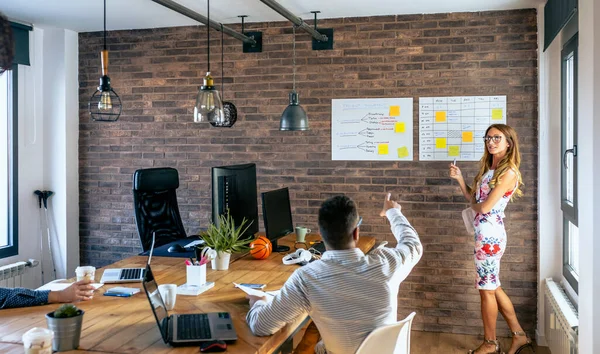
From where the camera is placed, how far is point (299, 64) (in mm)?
5355

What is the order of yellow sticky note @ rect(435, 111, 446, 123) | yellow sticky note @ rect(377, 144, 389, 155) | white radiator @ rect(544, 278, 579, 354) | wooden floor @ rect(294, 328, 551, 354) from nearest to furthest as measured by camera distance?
white radiator @ rect(544, 278, 579, 354)
wooden floor @ rect(294, 328, 551, 354)
yellow sticky note @ rect(435, 111, 446, 123)
yellow sticky note @ rect(377, 144, 389, 155)

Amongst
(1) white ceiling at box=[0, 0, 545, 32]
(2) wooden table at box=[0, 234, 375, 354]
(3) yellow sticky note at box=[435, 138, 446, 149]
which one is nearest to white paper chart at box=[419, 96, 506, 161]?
(3) yellow sticky note at box=[435, 138, 446, 149]

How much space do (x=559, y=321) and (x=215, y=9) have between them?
3.50 m

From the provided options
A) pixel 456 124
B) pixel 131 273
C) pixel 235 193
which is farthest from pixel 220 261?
pixel 456 124

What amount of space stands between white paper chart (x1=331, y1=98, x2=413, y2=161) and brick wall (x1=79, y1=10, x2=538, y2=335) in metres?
0.07

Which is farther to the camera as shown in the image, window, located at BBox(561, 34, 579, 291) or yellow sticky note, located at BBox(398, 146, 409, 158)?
yellow sticky note, located at BBox(398, 146, 409, 158)

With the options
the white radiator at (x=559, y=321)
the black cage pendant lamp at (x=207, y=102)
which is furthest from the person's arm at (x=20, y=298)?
the white radiator at (x=559, y=321)

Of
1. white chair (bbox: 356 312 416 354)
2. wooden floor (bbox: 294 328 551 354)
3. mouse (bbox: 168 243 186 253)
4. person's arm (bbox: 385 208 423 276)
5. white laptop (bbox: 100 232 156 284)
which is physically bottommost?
wooden floor (bbox: 294 328 551 354)

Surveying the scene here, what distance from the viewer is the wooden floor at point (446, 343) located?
468cm

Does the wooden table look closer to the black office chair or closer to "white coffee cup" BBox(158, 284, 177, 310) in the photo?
"white coffee cup" BBox(158, 284, 177, 310)

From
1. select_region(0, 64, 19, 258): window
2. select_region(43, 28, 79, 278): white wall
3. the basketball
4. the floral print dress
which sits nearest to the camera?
the basketball

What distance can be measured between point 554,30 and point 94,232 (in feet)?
14.6

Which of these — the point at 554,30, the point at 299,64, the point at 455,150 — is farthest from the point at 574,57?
the point at 299,64

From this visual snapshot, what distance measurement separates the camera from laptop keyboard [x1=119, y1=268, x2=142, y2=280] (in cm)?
320
